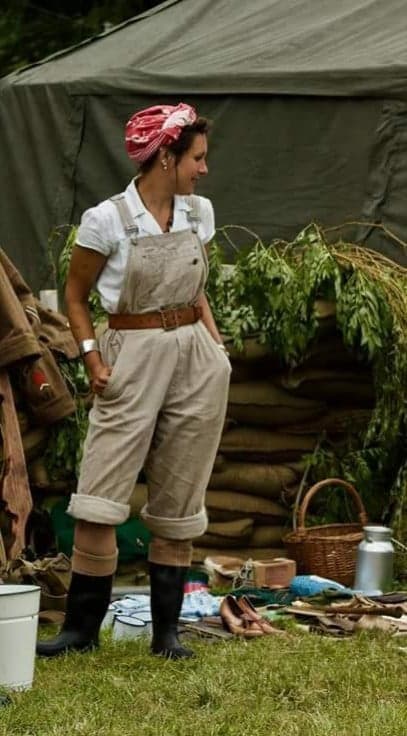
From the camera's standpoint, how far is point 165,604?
626 cm

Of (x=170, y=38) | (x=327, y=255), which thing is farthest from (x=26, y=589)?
(x=170, y=38)

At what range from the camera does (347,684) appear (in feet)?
18.7

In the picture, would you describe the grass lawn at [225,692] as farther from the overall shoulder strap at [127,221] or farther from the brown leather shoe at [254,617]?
the overall shoulder strap at [127,221]

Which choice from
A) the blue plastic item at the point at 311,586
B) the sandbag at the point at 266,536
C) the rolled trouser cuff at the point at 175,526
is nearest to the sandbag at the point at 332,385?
the sandbag at the point at 266,536

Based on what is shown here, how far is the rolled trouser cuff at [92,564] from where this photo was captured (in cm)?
621

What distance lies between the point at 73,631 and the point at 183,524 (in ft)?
1.69

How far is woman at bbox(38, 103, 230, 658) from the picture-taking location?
20.0ft

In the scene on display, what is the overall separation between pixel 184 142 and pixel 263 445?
253 cm

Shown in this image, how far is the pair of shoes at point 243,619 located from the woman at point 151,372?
19.9 inches

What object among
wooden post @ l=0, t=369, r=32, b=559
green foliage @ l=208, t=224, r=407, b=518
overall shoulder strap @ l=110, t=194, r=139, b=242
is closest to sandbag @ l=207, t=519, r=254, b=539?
green foliage @ l=208, t=224, r=407, b=518

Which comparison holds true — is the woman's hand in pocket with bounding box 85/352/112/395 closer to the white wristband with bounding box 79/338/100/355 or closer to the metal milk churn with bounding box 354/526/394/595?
the white wristband with bounding box 79/338/100/355

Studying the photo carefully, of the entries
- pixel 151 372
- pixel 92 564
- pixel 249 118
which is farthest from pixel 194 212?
pixel 249 118

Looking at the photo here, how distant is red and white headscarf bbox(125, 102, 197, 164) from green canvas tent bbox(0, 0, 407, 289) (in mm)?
3164

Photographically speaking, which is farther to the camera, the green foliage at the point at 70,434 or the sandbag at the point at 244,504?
the sandbag at the point at 244,504
